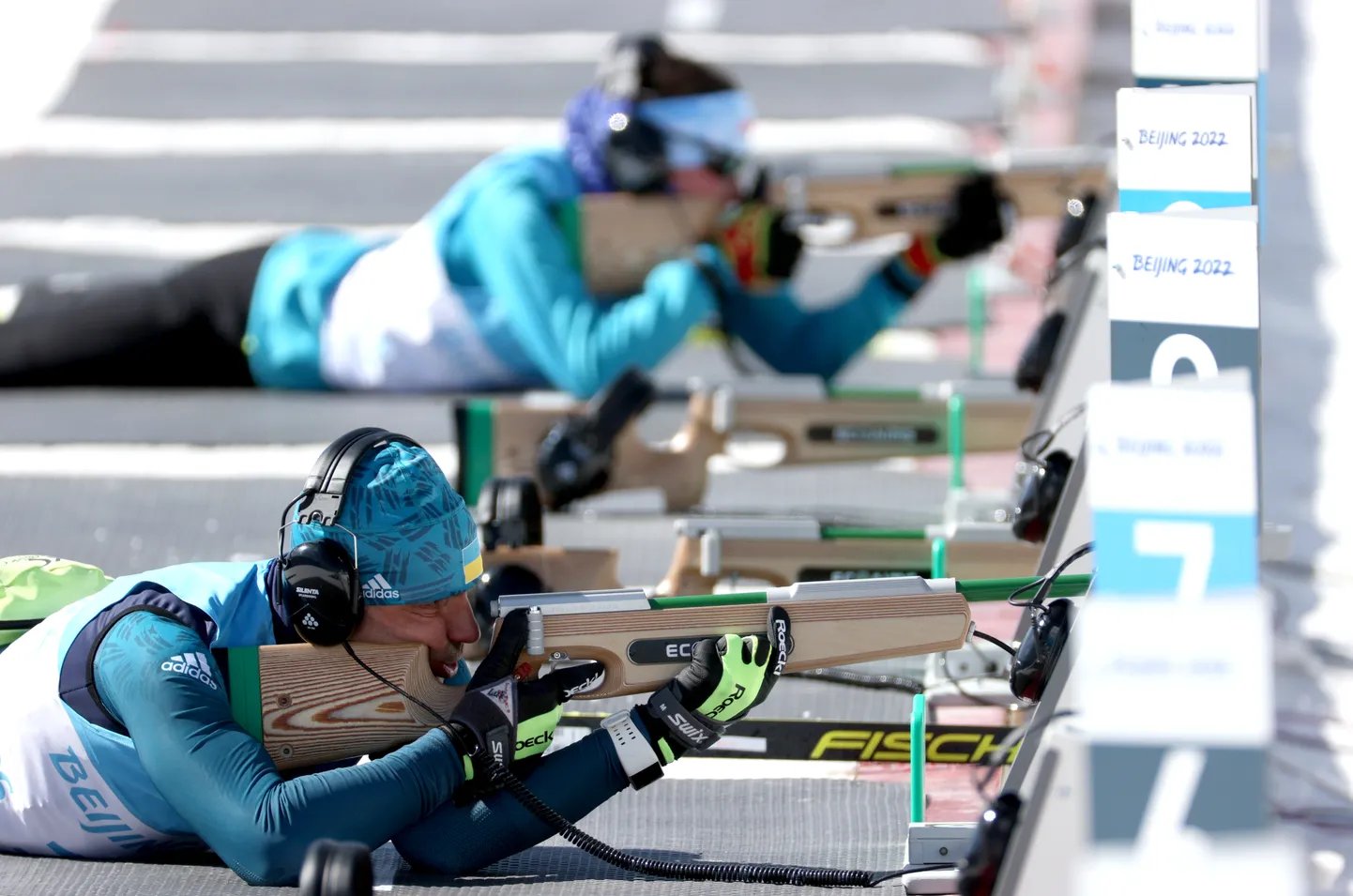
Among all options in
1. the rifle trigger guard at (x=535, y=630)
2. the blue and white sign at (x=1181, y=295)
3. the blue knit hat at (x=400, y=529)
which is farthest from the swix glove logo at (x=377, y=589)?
the blue and white sign at (x=1181, y=295)

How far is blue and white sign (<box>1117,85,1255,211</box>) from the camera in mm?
2793

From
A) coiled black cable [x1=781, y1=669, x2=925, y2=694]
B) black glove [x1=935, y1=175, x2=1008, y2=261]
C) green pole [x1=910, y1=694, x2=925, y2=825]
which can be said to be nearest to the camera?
green pole [x1=910, y1=694, x2=925, y2=825]

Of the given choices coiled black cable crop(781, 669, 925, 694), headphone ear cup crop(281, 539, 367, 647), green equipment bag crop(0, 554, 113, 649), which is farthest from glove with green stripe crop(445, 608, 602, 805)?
coiled black cable crop(781, 669, 925, 694)

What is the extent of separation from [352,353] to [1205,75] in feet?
10.2

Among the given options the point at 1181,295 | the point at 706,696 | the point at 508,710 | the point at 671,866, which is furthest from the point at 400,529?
the point at 1181,295

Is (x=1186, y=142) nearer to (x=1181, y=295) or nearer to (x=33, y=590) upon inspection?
(x=1181, y=295)

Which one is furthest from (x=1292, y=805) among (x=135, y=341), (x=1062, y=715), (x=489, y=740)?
(x=135, y=341)

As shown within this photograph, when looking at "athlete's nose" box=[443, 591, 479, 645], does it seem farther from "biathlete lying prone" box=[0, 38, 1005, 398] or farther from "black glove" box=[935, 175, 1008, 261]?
"black glove" box=[935, 175, 1008, 261]

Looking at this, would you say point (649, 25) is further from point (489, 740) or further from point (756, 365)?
point (489, 740)

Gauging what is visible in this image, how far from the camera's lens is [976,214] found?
18.1 ft

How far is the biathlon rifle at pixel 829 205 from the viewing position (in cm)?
544

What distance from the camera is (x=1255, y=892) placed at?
5.24ft

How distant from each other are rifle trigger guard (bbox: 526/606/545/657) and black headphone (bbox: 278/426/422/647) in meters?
0.25

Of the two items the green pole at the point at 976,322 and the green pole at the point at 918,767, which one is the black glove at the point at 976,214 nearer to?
the green pole at the point at 976,322
